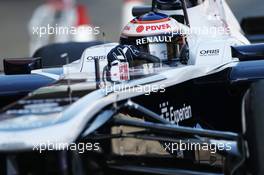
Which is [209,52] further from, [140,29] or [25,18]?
[25,18]

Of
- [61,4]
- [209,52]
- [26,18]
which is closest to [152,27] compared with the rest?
[209,52]

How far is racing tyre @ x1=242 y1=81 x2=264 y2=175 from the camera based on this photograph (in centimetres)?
286

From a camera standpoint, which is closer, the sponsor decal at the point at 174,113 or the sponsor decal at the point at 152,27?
the sponsor decal at the point at 174,113

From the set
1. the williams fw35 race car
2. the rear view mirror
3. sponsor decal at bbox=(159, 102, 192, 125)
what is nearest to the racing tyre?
the williams fw35 race car

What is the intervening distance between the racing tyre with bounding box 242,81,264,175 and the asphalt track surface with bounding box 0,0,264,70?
17.4 ft

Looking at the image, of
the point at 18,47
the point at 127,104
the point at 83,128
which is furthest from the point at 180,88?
the point at 18,47

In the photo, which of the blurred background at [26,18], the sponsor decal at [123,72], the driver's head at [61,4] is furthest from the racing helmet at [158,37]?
the driver's head at [61,4]

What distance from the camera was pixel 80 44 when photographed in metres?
5.34

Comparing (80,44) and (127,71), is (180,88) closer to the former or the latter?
(127,71)

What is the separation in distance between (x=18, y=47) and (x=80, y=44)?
11.5 ft

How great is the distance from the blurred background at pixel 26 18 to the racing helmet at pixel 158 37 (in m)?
4.70

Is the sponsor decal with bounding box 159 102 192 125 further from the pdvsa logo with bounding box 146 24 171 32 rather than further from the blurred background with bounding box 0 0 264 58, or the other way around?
the blurred background with bounding box 0 0 264 58

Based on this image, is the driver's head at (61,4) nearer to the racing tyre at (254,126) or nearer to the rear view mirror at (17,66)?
the rear view mirror at (17,66)

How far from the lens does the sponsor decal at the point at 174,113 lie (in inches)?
134
